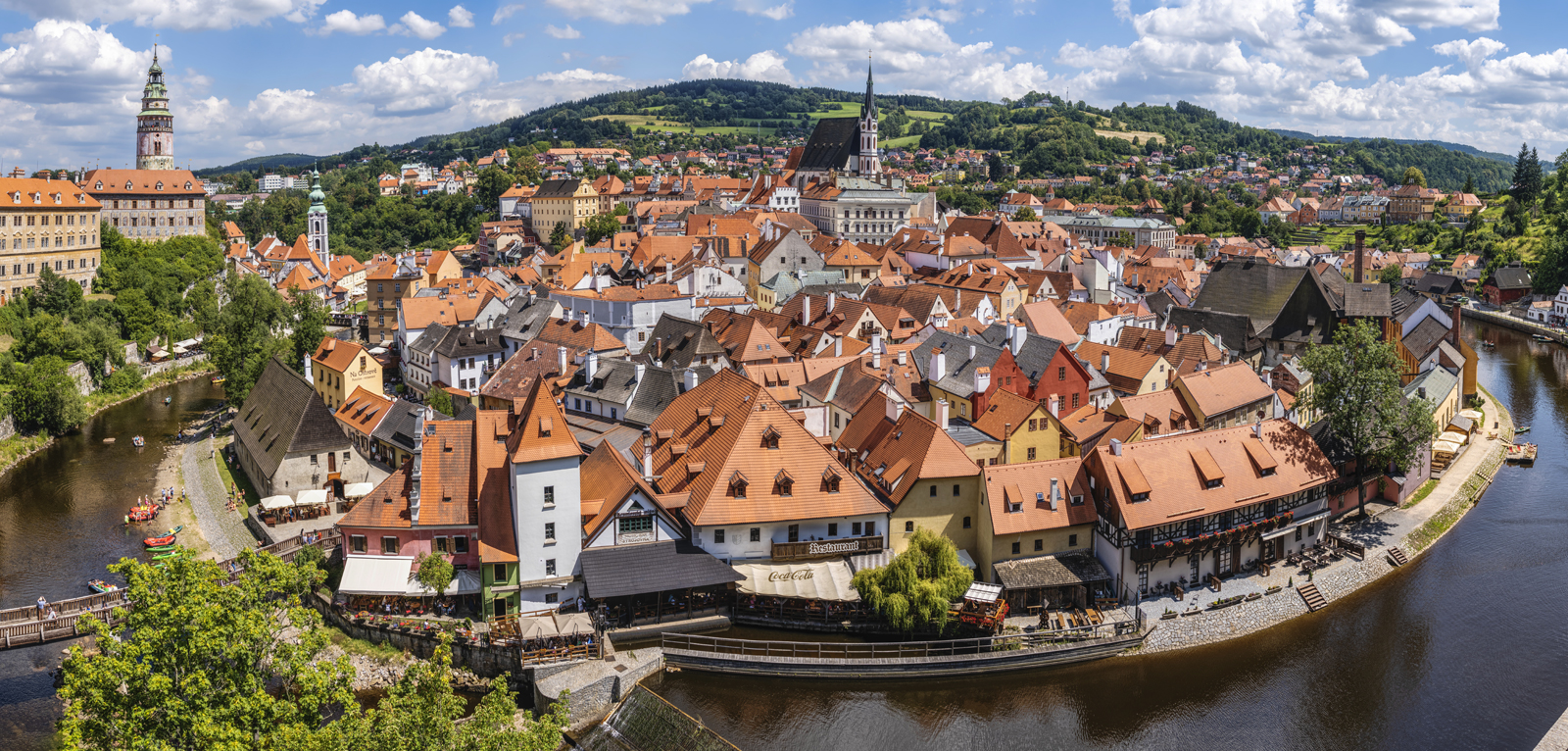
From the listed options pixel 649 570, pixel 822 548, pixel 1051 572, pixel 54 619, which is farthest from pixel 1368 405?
pixel 54 619

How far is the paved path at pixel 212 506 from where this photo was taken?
41.7 meters

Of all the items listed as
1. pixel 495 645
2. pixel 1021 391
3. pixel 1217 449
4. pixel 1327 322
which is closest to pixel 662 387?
pixel 1021 391

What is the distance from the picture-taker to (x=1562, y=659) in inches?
1305

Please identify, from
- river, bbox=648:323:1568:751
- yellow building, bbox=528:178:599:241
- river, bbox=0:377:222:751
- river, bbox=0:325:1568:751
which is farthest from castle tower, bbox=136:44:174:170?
river, bbox=648:323:1568:751

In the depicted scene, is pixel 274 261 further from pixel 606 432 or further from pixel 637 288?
pixel 606 432

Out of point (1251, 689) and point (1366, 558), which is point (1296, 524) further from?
point (1251, 689)

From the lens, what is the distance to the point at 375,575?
34.1 metres

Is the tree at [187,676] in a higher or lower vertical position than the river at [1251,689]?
higher

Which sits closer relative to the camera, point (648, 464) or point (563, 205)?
point (648, 464)

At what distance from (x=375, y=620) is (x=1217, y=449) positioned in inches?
1112

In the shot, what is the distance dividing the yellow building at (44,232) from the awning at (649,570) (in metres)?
64.3

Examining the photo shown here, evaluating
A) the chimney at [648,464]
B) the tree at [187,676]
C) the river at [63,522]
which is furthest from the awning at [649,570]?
the river at [63,522]

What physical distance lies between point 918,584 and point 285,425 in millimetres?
29607

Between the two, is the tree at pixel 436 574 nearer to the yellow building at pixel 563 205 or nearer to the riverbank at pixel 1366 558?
the riverbank at pixel 1366 558
